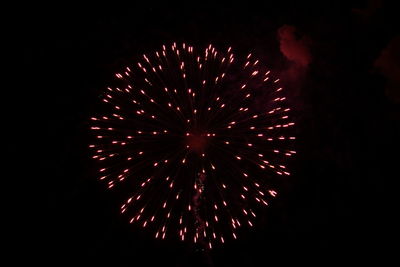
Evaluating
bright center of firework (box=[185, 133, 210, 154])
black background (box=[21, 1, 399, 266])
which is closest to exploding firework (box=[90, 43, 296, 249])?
bright center of firework (box=[185, 133, 210, 154])

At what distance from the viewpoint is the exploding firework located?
4211 mm

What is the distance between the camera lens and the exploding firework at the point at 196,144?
421cm

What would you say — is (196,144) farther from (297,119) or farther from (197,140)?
(297,119)

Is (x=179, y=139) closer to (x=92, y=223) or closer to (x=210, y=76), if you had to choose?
(x=210, y=76)

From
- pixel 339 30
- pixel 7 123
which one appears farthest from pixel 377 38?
pixel 7 123

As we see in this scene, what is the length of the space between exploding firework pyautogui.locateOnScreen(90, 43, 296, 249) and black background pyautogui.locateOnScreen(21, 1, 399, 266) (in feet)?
1.04

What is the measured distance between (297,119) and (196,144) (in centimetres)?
170

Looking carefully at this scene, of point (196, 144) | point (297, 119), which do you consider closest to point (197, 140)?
point (196, 144)

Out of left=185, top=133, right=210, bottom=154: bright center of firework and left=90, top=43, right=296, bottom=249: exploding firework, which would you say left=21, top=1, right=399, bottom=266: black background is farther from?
left=185, top=133, right=210, bottom=154: bright center of firework

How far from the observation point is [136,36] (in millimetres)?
5410

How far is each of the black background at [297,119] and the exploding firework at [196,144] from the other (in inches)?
12.5

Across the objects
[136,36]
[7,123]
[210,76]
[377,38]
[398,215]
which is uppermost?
[136,36]

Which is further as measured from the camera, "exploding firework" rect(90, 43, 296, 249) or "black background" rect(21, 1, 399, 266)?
"black background" rect(21, 1, 399, 266)

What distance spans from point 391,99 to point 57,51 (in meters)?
4.69
